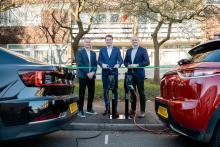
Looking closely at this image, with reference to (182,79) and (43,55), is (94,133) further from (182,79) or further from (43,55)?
(43,55)

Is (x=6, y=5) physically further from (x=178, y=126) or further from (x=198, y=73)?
(x=198, y=73)

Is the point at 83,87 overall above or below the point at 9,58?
below

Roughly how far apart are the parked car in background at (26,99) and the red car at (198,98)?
1.67 m

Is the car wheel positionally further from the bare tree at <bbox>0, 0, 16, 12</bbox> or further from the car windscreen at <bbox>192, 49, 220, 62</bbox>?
the bare tree at <bbox>0, 0, 16, 12</bbox>

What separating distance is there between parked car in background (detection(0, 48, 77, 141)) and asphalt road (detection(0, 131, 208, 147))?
1.05 meters

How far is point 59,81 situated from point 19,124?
0.94m

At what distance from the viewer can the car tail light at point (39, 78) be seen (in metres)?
5.56

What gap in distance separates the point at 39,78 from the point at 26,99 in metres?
0.35

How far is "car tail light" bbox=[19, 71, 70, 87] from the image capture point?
18.2 ft

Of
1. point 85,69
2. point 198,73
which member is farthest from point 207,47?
point 85,69

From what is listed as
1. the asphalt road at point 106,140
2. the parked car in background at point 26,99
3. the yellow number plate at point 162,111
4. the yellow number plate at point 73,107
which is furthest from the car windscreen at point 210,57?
the parked car in background at point 26,99

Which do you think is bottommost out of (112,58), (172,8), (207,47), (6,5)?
(112,58)

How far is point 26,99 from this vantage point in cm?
549

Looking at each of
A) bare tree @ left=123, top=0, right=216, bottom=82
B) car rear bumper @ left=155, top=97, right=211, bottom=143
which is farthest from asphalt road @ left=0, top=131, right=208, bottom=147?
bare tree @ left=123, top=0, right=216, bottom=82
